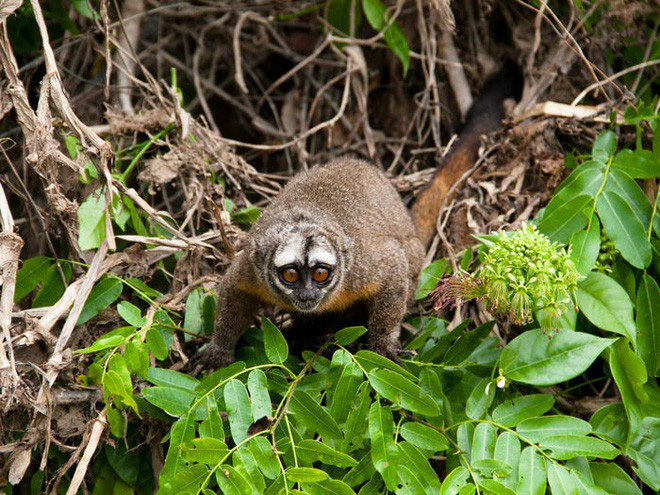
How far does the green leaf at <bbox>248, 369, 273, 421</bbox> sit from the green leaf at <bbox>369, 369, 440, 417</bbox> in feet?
1.59

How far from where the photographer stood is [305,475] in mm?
3186

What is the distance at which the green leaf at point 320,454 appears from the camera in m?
3.34

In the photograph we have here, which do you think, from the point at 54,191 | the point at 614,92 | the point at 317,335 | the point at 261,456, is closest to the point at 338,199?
the point at 317,335

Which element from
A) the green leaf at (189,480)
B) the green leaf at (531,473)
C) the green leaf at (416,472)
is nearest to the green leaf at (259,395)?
the green leaf at (189,480)

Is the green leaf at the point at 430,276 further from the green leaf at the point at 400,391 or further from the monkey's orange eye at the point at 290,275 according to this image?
A: the green leaf at the point at 400,391

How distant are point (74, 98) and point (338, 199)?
8.94 feet

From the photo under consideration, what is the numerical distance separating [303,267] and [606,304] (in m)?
→ 1.66

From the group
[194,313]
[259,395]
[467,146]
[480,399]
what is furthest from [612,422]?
[467,146]

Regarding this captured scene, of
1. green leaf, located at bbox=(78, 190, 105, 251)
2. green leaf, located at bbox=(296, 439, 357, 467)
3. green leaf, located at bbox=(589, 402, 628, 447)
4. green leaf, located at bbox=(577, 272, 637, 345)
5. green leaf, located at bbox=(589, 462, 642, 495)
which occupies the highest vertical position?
green leaf, located at bbox=(78, 190, 105, 251)

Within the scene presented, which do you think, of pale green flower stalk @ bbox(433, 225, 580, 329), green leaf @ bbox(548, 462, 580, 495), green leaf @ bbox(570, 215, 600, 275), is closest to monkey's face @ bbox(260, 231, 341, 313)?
pale green flower stalk @ bbox(433, 225, 580, 329)

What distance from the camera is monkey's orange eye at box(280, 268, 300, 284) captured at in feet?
14.8

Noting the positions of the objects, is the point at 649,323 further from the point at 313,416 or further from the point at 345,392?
the point at 313,416

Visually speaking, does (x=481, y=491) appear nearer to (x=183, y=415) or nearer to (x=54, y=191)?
(x=183, y=415)

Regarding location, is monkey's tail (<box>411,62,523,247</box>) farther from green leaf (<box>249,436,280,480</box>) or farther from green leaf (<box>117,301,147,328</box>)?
green leaf (<box>249,436,280,480</box>)
